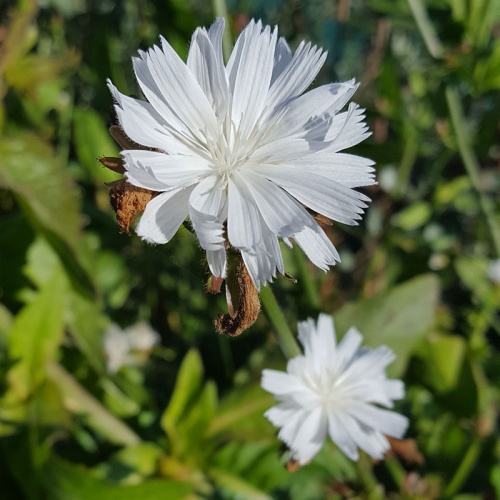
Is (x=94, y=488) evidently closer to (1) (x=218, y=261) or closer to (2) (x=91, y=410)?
(2) (x=91, y=410)

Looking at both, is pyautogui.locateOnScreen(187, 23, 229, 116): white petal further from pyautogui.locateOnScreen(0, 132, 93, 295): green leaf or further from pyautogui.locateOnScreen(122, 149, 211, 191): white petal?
pyautogui.locateOnScreen(0, 132, 93, 295): green leaf

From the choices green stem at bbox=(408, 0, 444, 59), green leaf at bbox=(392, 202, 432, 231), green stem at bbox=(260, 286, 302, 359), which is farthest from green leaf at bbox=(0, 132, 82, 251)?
green leaf at bbox=(392, 202, 432, 231)

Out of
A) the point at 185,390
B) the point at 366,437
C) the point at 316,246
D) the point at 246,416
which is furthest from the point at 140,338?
the point at 316,246

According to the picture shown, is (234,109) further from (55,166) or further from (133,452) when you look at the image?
(133,452)

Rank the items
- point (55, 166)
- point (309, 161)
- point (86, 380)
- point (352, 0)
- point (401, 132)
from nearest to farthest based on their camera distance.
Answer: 1. point (309, 161)
2. point (55, 166)
3. point (86, 380)
4. point (401, 132)
5. point (352, 0)

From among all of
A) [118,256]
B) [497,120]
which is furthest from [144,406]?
[497,120]
